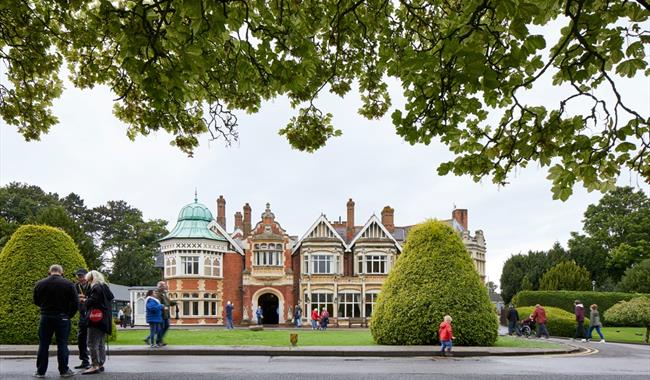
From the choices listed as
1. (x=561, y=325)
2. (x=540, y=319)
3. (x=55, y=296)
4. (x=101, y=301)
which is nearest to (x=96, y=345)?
(x=101, y=301)

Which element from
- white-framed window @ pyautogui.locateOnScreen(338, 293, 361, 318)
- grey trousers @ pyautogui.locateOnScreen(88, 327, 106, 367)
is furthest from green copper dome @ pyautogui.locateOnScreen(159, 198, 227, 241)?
grey trousers @ pyautogui.locateOnScreen(88, 327, 106, 367)

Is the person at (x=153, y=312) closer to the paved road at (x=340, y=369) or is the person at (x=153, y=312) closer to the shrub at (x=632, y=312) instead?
the paved road at (x=340, y=369)

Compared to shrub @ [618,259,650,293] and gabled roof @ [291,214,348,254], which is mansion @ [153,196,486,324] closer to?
gabled roof @ [291,214,348,254]

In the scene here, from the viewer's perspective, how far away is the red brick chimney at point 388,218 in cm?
5200

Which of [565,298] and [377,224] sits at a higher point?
[377,224]

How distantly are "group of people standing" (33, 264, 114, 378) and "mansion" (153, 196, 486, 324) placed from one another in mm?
37524

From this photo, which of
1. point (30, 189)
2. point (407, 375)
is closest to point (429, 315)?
point (407, 375)

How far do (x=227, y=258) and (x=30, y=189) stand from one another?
40156mm

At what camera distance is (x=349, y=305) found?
49969 mm

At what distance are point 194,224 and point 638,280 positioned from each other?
3727 centimetres

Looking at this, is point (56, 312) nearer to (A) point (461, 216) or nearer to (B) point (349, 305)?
(B) point (349, 305)

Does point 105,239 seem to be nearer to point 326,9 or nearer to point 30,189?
point 30,189

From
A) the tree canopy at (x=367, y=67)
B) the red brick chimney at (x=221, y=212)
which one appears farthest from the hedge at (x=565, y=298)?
the tree canopy at (x=367, y=67)

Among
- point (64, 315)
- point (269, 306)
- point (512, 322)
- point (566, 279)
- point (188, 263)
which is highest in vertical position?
point (188, 263)
